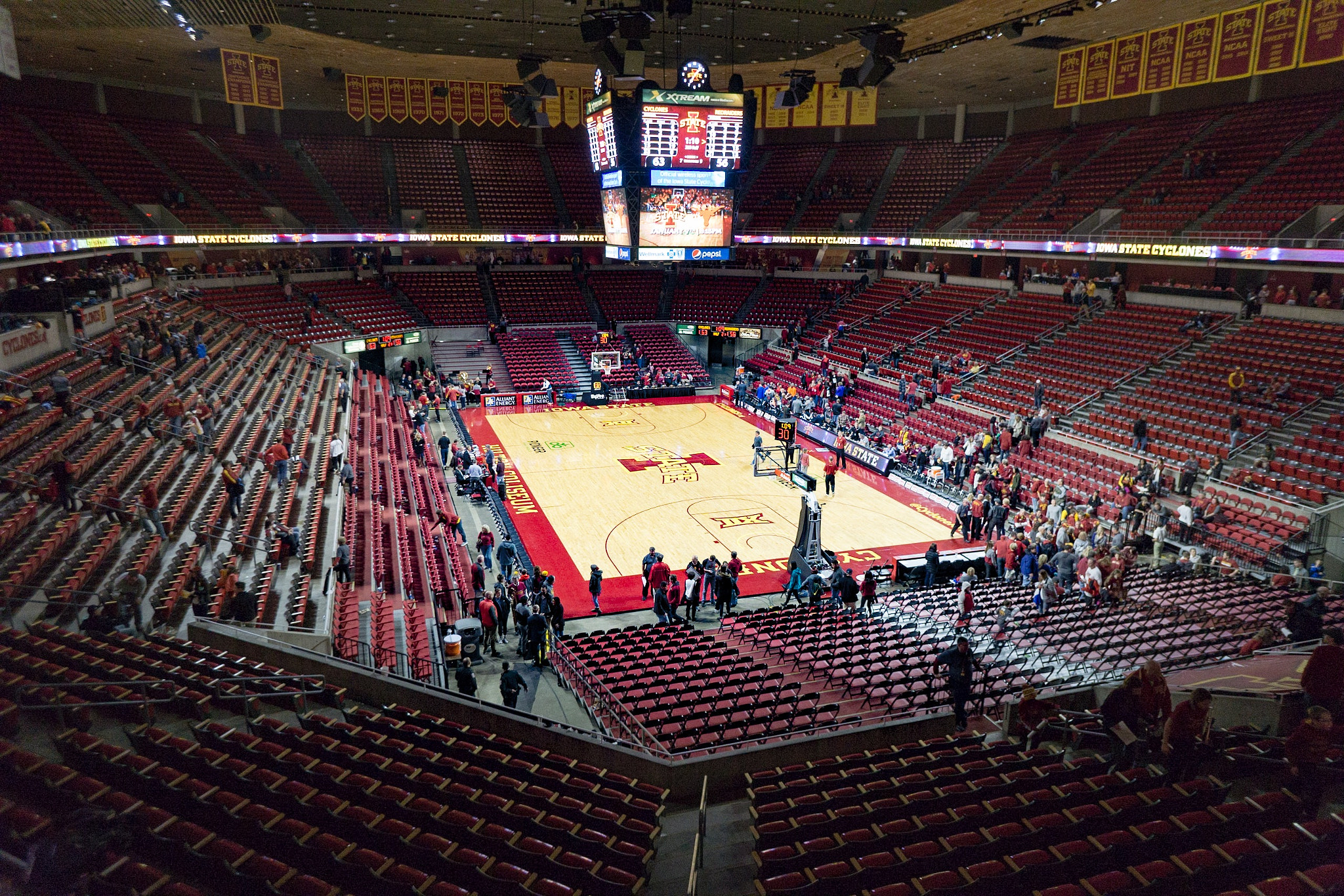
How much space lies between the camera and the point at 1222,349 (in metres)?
23.1

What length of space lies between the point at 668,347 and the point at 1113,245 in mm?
19829

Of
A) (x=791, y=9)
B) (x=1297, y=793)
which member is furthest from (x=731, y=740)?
(x=791, y=9)

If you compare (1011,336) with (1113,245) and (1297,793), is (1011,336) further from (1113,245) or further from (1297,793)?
(1297,793)

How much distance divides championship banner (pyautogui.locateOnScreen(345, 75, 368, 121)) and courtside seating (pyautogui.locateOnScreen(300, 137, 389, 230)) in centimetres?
747

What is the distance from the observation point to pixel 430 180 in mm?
42719

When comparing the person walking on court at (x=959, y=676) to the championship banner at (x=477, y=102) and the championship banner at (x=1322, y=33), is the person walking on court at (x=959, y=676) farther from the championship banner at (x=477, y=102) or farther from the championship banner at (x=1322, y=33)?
the championship banner at (x=477, y=102)

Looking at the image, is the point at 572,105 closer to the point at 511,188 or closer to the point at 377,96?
the point at 377,96

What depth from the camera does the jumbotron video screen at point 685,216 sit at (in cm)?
2542

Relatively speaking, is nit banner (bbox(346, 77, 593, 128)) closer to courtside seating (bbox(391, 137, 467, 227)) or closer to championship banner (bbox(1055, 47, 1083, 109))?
courtside seating (bbox(391, 137, 467, 227))

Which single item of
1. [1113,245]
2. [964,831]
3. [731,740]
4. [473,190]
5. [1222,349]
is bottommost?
[731,740]

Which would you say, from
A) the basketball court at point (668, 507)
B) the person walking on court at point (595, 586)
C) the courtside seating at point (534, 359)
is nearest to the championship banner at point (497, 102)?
the courtside seating at point (534, 359)

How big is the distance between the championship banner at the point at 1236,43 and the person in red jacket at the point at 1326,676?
1789 centimetres

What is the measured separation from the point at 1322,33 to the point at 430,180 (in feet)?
122

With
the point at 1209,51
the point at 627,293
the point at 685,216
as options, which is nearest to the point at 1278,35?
the point at 1209,51
